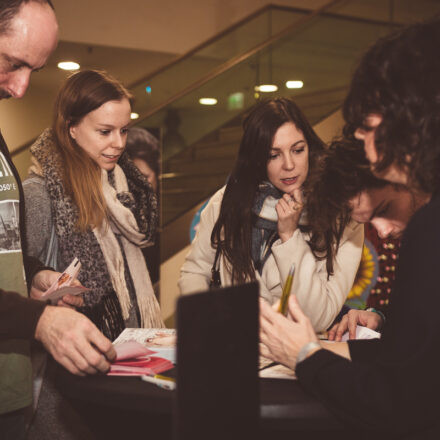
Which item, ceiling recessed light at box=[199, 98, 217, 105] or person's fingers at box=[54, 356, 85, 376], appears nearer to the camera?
person's fingers at box=[54, 356, 85, 376]

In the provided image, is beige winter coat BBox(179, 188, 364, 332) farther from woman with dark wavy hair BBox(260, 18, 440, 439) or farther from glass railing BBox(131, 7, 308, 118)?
glass railing BBox(131, 7, 308, 118)

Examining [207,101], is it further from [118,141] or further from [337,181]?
[337,181]

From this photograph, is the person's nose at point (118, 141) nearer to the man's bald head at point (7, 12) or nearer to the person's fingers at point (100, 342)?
the man's bald head at point (7, 12)

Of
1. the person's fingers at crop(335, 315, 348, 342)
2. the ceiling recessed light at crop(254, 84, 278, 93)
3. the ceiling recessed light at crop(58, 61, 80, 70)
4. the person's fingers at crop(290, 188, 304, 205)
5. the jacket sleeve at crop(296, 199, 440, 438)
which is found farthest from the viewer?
the ceiling recessed light at crop(58, 61, 80, 70)

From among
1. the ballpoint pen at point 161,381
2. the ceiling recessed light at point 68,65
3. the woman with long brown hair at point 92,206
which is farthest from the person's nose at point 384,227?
the ceiling recessed light at point 68,65

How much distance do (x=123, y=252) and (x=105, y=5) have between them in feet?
17.6

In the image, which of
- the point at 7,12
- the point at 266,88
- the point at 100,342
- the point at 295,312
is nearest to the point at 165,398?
the point at 100,342

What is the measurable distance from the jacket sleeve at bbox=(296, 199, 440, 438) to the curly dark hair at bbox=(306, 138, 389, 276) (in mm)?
615

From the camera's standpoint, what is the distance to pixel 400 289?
1.16 m

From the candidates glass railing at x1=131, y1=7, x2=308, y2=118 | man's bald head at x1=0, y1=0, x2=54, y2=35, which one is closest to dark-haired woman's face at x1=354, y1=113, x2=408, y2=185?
man's bald head at x1=0, y1=0, x2=54, y2=35

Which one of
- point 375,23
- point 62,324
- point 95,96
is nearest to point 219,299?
point 62,324

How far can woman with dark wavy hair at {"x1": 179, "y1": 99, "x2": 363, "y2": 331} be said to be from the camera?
2223mm

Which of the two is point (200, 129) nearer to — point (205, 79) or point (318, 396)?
point (205, 79)

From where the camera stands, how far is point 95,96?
2662mm
